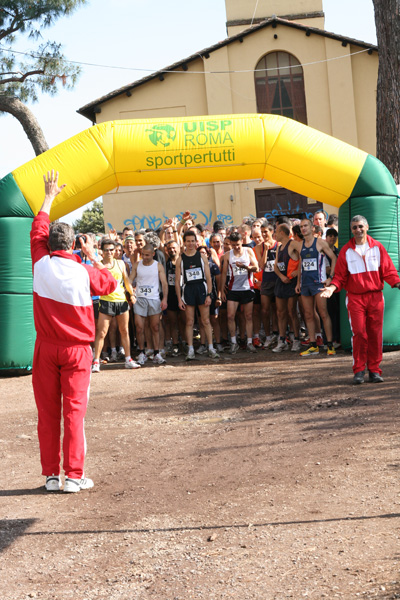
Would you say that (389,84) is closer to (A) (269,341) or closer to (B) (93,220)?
(A) (269,341)

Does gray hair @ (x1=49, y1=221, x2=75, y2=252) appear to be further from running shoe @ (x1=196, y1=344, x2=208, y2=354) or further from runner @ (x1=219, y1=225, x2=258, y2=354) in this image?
running shoe @ (x1=196, y1=344, x2=208, y2=354)

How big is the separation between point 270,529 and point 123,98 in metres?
22.8

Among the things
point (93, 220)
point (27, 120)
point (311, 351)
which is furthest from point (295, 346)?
point (93, 220)

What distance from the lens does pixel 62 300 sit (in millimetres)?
5645

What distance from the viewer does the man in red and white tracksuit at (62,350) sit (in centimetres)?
564

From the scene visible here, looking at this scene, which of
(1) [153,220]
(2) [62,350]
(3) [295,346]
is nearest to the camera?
(2) [62,350]

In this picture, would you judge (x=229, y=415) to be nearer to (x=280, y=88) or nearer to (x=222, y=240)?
(x=222, y=240)

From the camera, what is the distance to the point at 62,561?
14.4 feet

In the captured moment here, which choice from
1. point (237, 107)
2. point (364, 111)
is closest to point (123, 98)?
point (237, 107)

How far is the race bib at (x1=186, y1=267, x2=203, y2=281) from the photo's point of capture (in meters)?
11.6

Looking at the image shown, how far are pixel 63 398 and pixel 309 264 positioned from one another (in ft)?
20.7

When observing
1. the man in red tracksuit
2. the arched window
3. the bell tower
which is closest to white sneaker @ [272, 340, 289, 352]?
the man in red tracksuit

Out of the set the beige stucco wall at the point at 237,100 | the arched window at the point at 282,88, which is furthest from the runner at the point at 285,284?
the arched window at the point at 282,88

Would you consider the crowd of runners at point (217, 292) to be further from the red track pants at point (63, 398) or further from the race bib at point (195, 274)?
the red track pants at point (63, 398)
